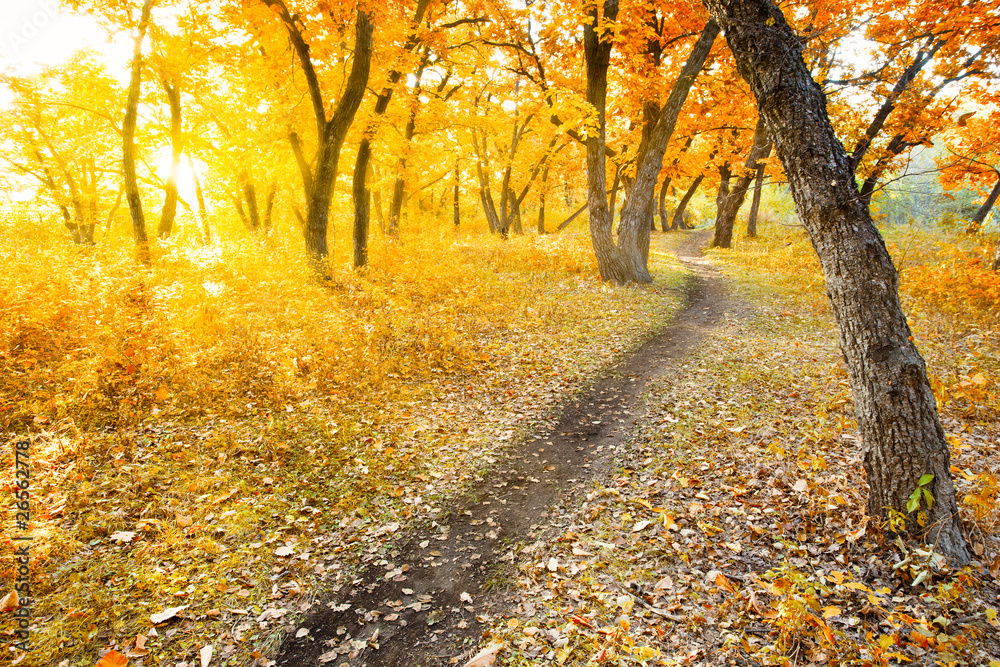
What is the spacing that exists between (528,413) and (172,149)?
62.7 feet

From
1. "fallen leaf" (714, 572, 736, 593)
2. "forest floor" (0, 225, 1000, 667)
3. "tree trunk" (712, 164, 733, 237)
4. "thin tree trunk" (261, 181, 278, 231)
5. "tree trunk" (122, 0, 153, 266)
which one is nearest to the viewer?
"forest floor" (0, 225, 1000, 667)

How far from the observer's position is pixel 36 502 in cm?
Result: 439

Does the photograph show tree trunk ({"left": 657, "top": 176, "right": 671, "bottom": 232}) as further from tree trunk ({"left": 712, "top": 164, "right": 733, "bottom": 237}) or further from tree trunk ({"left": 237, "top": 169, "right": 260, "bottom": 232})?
tree trunk ({"left": 237, "top": 169, "right": 260, "bottom": 232})

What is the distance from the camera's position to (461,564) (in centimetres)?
456

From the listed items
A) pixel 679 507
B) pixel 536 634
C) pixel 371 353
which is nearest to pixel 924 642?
pixel 679 507

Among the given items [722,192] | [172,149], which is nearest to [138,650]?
[172,149]

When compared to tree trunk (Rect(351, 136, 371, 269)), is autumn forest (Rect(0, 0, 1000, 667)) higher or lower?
lower

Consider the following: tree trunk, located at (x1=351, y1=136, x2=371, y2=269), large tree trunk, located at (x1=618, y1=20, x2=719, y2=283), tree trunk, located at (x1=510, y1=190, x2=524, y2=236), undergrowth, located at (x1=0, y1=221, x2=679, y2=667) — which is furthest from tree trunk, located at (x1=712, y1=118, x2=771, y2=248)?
tree trunk, located at (x1=351, y1=136, x2=371, y2=269)

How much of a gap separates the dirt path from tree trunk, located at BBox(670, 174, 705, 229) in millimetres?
24949

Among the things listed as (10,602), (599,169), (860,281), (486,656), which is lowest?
(486,656)

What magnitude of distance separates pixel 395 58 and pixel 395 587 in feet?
47.5

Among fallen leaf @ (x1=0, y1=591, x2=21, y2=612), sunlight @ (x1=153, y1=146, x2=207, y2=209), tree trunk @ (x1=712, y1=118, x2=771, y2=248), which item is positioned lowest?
fallen leaf @ (x1=0, y1=591, x2=21, y2=612)

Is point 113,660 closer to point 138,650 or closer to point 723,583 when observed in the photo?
point 138,650

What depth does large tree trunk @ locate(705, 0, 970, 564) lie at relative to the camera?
12.5 ft
